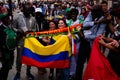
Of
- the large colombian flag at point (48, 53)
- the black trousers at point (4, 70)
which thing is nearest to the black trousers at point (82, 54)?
the large colombian flag at point (48, 53)

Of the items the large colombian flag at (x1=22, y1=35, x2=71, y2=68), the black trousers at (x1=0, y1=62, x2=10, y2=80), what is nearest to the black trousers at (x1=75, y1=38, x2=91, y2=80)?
the large colombian flag at (x1=22, y1=35, x2=71, y2=68)

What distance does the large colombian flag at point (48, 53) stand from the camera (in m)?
7.02

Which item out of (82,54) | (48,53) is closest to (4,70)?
(48,53)

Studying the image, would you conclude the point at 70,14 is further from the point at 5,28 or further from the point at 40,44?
the point at 5,28

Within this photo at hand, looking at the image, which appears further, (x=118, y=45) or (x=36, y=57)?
(x=36, y=57)

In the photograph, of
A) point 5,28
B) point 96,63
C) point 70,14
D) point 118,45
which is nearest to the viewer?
point 118,45

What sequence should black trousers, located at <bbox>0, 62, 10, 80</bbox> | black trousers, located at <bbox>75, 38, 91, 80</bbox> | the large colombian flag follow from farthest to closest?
black trousers, located at <bbox>75, 38, 91, 80</bbox>
the large colombian flag
black trousers, located at <bbox>0, 62, 10, 80</bbox>

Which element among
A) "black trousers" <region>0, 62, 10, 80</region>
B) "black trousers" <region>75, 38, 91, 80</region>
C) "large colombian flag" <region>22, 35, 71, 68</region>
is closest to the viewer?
"black trousers" <region>0, 62, 10, 80</region>

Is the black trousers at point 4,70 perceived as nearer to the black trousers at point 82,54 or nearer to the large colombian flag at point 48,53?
the large colombian flag at point 48,53

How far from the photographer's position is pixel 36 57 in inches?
283

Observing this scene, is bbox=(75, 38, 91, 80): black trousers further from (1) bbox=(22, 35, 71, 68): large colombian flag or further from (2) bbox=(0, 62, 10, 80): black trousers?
(2) bbox=(0, 62, 10, 80): black trousers

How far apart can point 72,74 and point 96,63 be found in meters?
2.11

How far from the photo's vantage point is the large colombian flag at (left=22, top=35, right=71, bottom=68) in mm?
7016

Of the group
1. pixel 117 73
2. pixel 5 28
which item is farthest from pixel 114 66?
pixel 5 28
